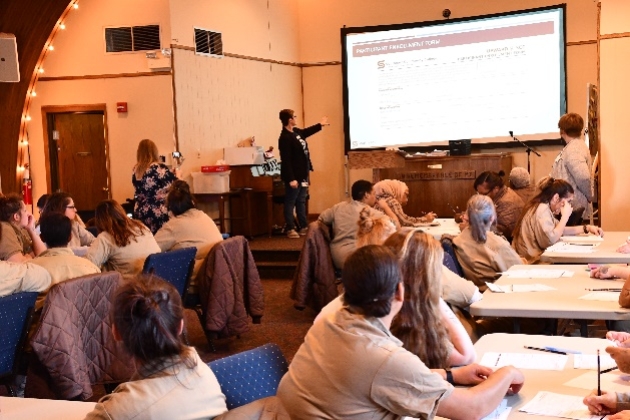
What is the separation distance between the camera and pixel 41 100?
10289 mm

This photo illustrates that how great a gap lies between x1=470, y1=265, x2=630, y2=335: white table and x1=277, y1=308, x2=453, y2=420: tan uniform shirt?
152cm

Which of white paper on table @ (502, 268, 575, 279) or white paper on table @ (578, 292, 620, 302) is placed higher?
white paper on table @ (578, 292, 620, 302)

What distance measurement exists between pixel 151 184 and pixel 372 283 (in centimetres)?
597

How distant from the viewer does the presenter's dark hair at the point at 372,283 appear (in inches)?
82.7

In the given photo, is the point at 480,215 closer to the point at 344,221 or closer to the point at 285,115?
the point at 344,221

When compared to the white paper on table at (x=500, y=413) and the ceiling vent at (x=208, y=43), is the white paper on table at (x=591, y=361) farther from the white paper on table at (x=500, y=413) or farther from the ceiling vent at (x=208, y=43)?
the ceiling vent at (x=208, y=43)

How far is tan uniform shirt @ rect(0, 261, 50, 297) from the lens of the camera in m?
3.96

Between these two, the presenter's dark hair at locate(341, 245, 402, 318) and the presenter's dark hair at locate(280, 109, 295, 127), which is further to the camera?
the presenter's dark hair at locate(280, 109, 295, 127)

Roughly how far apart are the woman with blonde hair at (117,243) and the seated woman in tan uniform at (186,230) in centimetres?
55

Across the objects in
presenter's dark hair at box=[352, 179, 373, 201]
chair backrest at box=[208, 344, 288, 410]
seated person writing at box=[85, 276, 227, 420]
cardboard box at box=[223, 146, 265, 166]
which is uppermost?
cardboard box at box=[223, 146, 265, 166]

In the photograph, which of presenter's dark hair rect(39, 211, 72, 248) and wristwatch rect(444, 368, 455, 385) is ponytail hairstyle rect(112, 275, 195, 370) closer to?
wristwatch rect(444, 368, 455, 385)

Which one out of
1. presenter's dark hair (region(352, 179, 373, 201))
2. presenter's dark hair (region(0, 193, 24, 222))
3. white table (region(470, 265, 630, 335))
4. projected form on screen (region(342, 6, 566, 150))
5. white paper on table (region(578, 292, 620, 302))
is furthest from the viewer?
projected form on screen (region(342, 6, 566, 150))

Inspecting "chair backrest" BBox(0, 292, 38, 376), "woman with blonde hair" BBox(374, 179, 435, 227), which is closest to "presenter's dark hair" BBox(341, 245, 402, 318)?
"chair backrest" BBox(0, 292, 38, 376)

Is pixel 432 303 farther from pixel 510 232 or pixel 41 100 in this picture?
pixel 41 100
